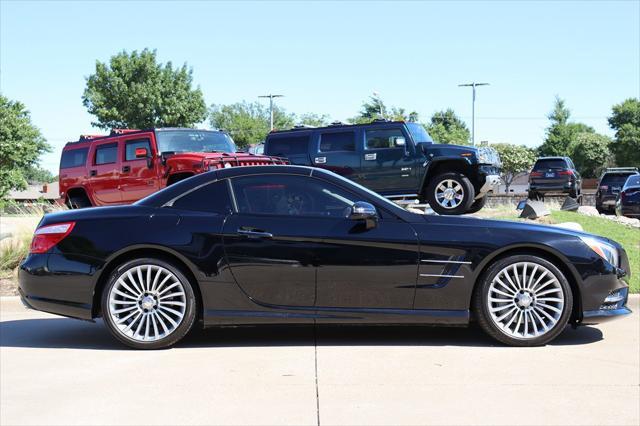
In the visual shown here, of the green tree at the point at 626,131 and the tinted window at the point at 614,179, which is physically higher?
the green tree at the point at 626,131

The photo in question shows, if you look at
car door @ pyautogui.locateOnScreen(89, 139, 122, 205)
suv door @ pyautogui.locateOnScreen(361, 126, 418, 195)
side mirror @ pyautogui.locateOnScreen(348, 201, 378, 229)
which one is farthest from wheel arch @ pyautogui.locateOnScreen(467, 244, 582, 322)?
car door @ pyautogui.locateOnScreen(89, 139, 122, 205)

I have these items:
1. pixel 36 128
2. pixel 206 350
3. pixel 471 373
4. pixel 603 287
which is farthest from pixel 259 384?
pixel 36 128

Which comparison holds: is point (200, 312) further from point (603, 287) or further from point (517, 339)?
point (603, 287)

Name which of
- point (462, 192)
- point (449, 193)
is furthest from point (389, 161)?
point (462, 192)

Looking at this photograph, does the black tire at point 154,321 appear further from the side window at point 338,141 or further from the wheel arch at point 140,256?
the side window at point 338,141

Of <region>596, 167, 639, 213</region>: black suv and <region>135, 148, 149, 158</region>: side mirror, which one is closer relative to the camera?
<region>135, 148, 149, 158</region>: side mirror

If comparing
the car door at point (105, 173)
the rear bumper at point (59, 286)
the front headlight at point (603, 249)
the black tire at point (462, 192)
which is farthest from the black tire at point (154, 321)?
the car door at point (105, 173)

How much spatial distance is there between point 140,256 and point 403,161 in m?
7.76

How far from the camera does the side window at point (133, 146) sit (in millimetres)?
13016

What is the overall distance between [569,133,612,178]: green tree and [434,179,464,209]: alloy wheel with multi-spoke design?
52424 millimetres

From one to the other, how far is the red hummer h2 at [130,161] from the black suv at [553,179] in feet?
37.9

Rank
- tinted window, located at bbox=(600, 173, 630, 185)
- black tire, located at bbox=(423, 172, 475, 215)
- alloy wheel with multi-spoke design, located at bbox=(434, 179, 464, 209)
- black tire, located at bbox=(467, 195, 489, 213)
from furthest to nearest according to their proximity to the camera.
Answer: tinted window, located at bbox=(600, 173, 630, 185) → black tire, located at bbox=(467, 195, 489, 213) → alloy wheel with multi-spoke design, located at bbox=(434, 179, 464, 209) → black tire, located at bbox=(423, 172, 475, 215)

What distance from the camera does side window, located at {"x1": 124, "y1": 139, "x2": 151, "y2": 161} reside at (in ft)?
42.7

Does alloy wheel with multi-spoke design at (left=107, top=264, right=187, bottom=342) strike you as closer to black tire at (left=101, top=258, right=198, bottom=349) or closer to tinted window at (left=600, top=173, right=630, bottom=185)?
black tire at (left=101, top=258, right=198, bottom=349)
